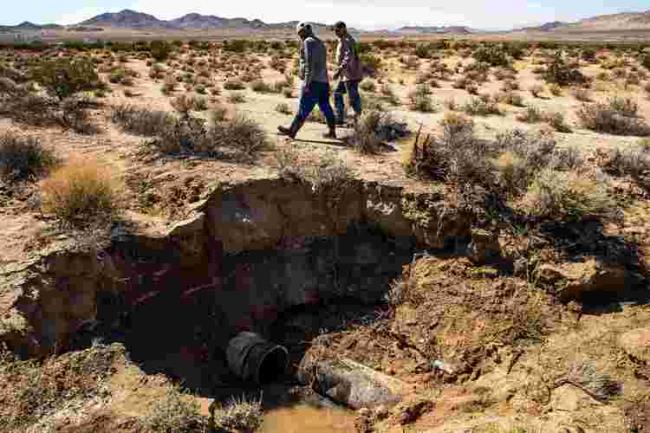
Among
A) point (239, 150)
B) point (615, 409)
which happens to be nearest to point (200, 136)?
point (239, 150)

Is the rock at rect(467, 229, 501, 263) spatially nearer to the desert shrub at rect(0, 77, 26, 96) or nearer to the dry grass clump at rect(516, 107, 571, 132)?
the dry grass clump at rect(516, 107, 571, 132)

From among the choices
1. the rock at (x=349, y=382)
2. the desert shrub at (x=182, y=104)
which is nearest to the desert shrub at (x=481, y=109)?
the desert shrub at (x=182, y=104)

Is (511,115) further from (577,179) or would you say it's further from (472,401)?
(472,401)

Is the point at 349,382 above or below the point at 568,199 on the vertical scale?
below

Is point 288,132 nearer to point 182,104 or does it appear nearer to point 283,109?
point 283,109

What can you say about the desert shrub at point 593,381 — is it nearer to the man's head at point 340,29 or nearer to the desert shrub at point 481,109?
the man's head at point 340,29

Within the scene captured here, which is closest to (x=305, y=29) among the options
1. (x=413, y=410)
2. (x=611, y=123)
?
(x=413, y=410)

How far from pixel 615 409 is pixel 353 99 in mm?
7318

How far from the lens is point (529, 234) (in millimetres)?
7816

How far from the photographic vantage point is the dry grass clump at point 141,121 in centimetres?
1101

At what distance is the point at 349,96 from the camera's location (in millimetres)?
11477

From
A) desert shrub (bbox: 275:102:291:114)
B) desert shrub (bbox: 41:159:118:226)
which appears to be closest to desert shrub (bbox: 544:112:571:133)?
desert shrub (bbox: 275:102:291:114)

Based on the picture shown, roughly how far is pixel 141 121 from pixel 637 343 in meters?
8.91

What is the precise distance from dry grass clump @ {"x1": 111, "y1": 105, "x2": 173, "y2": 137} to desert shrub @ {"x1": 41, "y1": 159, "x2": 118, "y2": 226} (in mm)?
3102
